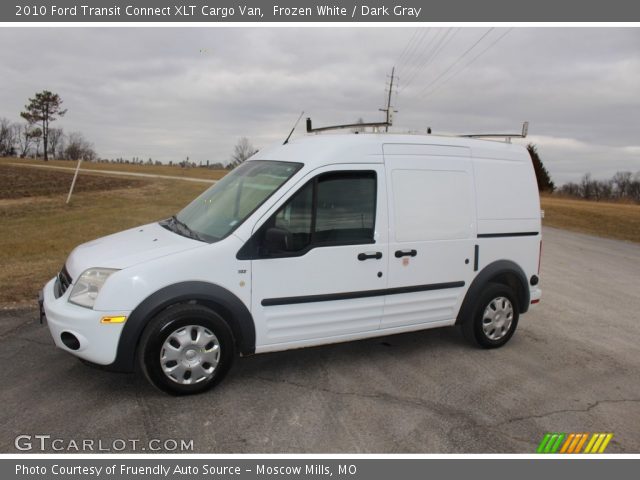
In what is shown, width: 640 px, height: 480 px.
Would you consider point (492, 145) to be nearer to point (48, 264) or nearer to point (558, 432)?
point (558, 432)

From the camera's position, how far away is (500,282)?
5590 millimetres

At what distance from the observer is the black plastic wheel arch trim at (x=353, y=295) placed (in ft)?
14.1

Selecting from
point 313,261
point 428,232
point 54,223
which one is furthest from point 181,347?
point 54,223

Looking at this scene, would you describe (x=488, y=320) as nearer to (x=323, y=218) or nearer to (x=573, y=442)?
(x=573, y=442)

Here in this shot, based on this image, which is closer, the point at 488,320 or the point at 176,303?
the point at 176,303

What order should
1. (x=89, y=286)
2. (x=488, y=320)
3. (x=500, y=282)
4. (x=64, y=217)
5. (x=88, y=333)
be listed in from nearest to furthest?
(x=88, y=333) < (x=89, y=286) < (x=488, y=320) < (x=500, y=282) < (x=64, y=217)

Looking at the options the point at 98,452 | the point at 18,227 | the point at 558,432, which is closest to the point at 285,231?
the point at 98,452

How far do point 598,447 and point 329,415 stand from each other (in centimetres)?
188

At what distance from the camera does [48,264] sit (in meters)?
8.74

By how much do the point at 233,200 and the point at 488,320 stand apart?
2.90 m

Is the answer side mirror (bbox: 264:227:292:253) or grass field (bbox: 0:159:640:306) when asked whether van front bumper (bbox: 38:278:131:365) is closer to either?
side mirror (bbox: 264:227:292:253)

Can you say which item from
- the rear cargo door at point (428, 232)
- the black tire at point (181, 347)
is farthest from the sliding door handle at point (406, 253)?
the black tire at point (181, 347)

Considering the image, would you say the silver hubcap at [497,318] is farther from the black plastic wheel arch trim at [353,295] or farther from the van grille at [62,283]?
the van grille at [62,283]

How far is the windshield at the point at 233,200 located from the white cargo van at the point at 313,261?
19 millimetres
